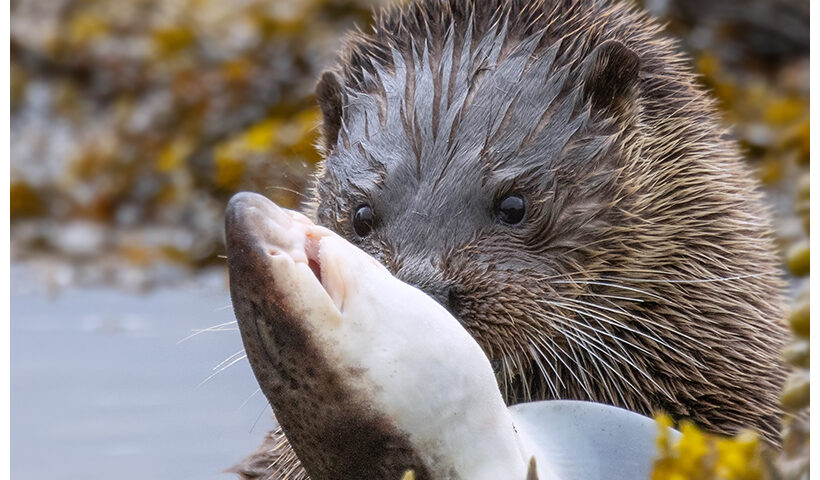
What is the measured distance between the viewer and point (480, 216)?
2.63m

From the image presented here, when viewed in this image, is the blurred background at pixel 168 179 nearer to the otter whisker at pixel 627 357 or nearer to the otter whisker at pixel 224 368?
the otter whisker at pixel 224 368

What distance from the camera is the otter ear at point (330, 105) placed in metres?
3.10

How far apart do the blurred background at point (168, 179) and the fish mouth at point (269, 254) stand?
0.71m

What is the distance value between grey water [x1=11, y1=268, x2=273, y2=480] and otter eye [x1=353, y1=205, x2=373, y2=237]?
310 millimetres

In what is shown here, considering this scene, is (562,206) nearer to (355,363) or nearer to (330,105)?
(330,105)

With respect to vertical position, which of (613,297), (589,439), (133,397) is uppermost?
(133,397)

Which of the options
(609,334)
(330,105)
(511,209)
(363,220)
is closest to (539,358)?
(609,334)

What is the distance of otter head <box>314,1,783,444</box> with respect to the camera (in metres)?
2.61

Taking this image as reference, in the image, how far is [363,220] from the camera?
271cm

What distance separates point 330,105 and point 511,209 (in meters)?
0.65

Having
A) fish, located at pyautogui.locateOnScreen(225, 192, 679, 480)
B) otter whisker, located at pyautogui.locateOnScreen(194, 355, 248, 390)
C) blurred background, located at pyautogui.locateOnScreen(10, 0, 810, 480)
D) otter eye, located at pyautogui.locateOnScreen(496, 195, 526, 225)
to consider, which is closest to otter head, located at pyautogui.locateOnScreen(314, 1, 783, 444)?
otter eye, located at pyautogui.locateOnScreen(496, 195, 526, 225)

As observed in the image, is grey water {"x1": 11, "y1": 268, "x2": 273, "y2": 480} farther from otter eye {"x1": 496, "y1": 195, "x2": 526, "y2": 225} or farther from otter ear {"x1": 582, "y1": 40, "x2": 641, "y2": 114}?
otter ear {"x1": 582, "y1": 40, "x2": 641, "y2": 114}

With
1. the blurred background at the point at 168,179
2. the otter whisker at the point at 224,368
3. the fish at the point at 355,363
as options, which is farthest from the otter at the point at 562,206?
the fish at the point at 355,363

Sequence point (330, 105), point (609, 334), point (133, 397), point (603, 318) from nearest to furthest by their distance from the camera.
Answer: point (609, 334) → point (603, 318) → point (330, 105) → point (133, 397)
